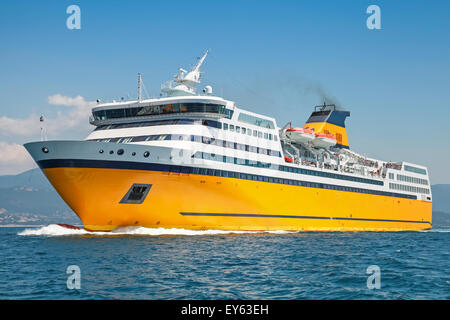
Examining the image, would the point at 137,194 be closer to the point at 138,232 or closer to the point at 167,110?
the point at 138,232

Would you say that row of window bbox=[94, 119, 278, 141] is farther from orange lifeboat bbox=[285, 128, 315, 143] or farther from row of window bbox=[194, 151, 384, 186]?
orange lifeboat bbox=[285, 128, 315, 143]

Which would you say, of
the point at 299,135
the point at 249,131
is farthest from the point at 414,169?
the point at 249,131

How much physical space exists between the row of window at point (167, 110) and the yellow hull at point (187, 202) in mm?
5207

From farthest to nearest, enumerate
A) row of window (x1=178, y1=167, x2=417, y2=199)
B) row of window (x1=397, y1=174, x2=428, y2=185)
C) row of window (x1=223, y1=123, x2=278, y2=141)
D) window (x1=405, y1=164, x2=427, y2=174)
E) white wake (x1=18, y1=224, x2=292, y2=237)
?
window (x1=405, y1=164, x2=427, y2=174) → row of window (x1=397, y1=174, x2=428, y2=185) → row of window (x1=223, y1=123, x2=278, y2=141) → row of window (x1=178, y1=167, x2=417, y2=199) → white wake (x1=18, y1=224, x2=292, y2=237)

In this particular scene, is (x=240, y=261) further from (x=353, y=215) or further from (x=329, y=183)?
(x=353, y=215)

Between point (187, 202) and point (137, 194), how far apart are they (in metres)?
3.54

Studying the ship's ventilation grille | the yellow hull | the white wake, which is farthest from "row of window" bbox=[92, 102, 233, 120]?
the white wake

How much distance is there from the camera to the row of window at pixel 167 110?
30.8 m

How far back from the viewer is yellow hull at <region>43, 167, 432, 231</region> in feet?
86.3

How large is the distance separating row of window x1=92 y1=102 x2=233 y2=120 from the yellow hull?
5207 millimetres

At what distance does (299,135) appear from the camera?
40.5 metres

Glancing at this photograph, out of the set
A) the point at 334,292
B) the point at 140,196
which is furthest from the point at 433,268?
the point at 140,196

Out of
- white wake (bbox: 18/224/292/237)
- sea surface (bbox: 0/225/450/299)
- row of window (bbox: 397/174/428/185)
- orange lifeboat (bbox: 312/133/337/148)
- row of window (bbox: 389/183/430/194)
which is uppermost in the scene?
orange lifeboat (bbox: 312/133/337/148)

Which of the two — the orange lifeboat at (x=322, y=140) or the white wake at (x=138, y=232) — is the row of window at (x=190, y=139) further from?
the orange lifeboat at (x=322, y=140)
